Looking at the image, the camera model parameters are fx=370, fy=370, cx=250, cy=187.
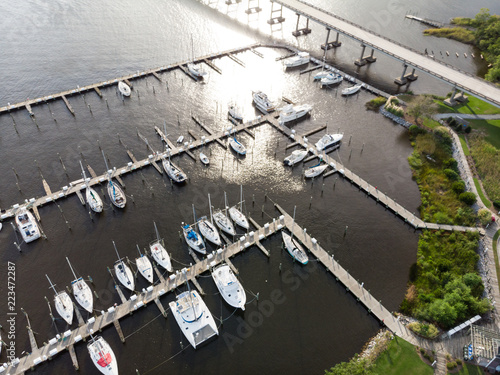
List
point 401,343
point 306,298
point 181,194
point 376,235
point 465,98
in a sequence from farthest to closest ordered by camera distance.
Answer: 1. point 465,98
2. point 181,194
3. point 376,235
4. point 306,298
5. point 401,343

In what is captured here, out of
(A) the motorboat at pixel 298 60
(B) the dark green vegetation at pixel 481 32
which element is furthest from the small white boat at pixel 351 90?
(B) the dark green vegetation at pixel 481 32

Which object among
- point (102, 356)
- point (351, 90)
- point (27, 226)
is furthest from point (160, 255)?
point (351, 90)

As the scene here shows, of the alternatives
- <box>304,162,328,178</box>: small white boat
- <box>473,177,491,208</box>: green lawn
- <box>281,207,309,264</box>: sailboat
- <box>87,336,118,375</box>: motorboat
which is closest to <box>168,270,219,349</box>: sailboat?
<box>87,336,118,375</box>: motorboat

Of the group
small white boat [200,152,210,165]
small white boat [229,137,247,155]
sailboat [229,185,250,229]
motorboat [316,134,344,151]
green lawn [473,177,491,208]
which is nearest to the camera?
sailboat [229,185,250,229]

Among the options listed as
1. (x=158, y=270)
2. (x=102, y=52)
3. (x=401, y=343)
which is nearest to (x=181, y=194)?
(x=158, y=270)

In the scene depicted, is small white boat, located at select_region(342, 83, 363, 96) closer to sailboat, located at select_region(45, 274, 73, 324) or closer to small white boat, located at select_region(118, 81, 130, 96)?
small white boat, located at select_region(118, 81, 130, 96)

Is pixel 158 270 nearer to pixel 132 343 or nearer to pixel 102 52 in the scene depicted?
pixel 132 343

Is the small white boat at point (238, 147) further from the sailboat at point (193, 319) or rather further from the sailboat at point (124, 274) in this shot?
the sailboat at point (193, 319)

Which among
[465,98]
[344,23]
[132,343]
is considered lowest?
[132,343]
